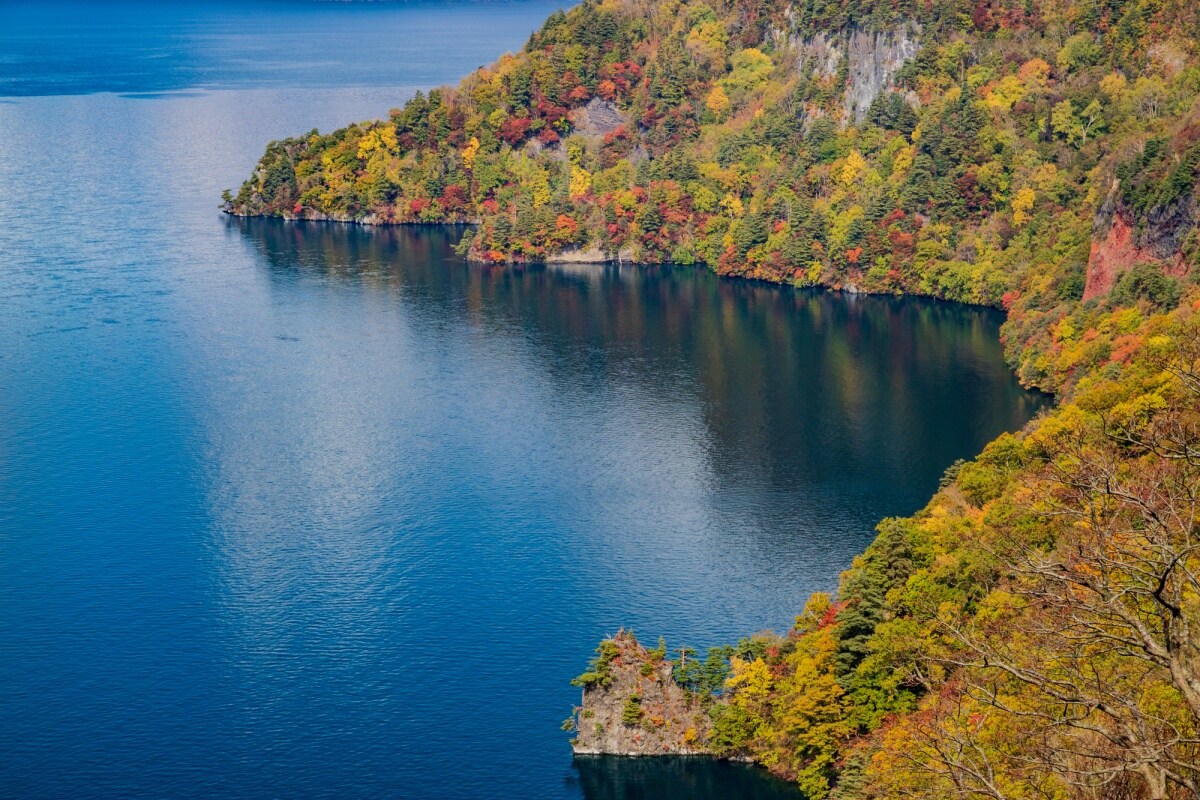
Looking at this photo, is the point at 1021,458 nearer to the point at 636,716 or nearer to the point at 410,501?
the point at 636,716

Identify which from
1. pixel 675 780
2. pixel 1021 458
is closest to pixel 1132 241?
pixel 1021 458

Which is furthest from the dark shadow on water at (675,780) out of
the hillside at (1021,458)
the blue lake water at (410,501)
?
the hillside at (1021,458)

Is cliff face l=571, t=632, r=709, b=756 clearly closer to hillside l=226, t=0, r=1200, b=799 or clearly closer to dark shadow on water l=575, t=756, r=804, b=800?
hillside l=226, t=0, r=1200, b=799

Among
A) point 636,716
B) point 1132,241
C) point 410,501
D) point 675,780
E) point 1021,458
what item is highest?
point 1132,241

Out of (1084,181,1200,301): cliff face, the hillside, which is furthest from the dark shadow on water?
(1084,181,1200,301): cliff face

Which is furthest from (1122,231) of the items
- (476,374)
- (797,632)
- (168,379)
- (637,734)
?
(168,379)
